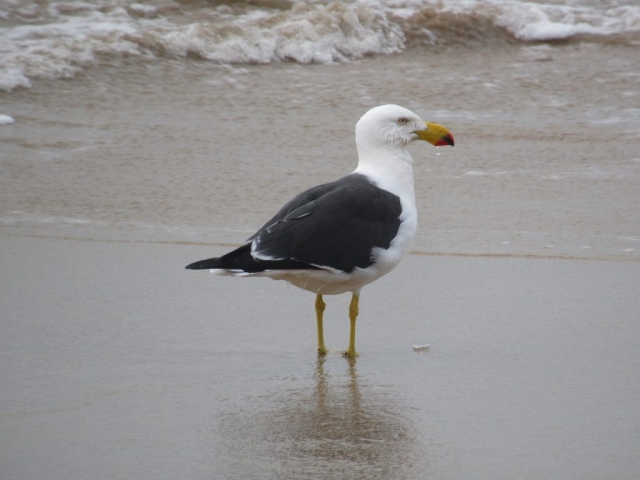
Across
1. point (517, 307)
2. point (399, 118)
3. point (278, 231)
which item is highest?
point (399, 118)

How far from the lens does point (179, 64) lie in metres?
9.08

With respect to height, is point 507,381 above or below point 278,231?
below

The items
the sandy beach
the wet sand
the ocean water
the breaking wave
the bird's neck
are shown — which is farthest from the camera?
the breaking wave

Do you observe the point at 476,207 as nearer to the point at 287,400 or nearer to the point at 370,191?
the point at 370,191

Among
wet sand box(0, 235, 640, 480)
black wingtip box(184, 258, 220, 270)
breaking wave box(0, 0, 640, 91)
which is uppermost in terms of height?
breaking wave box(0, 0, 640, 91)

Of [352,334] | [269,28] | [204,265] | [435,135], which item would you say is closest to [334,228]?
[352,334]

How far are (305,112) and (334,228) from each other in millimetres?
4011

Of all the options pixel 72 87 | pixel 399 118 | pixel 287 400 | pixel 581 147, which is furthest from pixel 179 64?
pixel 287 400

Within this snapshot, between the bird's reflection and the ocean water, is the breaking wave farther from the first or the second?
the bird's reflection

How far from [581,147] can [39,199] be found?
12.8ft

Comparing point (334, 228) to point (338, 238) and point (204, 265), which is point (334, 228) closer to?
point (338, 238)

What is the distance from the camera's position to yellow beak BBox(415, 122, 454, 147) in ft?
15.2

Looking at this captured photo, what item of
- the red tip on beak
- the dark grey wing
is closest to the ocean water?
the red tip on beak

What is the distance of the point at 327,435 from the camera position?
324cm
